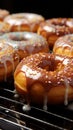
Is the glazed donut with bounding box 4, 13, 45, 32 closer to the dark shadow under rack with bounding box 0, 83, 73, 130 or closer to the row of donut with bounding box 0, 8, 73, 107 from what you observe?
the row of donut with bounding box 0, 8, 73, 107

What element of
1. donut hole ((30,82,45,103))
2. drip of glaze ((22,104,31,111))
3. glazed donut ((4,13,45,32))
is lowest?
drip of glaze ((22,104,31,111))

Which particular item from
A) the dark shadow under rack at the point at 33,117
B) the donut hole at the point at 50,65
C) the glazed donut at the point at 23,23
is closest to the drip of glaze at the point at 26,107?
the dark shadow under rack at the point at 33,117

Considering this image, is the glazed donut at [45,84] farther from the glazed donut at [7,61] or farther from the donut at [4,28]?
the donut at [4,28]

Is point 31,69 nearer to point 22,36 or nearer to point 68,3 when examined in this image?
point 22,36

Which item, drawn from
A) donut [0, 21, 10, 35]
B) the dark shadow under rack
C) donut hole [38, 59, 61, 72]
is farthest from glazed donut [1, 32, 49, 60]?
the dark shadow under rack

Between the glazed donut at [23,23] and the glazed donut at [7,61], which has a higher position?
the glazed donut at [23,23]

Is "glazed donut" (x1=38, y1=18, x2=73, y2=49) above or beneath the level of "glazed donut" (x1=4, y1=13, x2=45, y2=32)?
beneath
